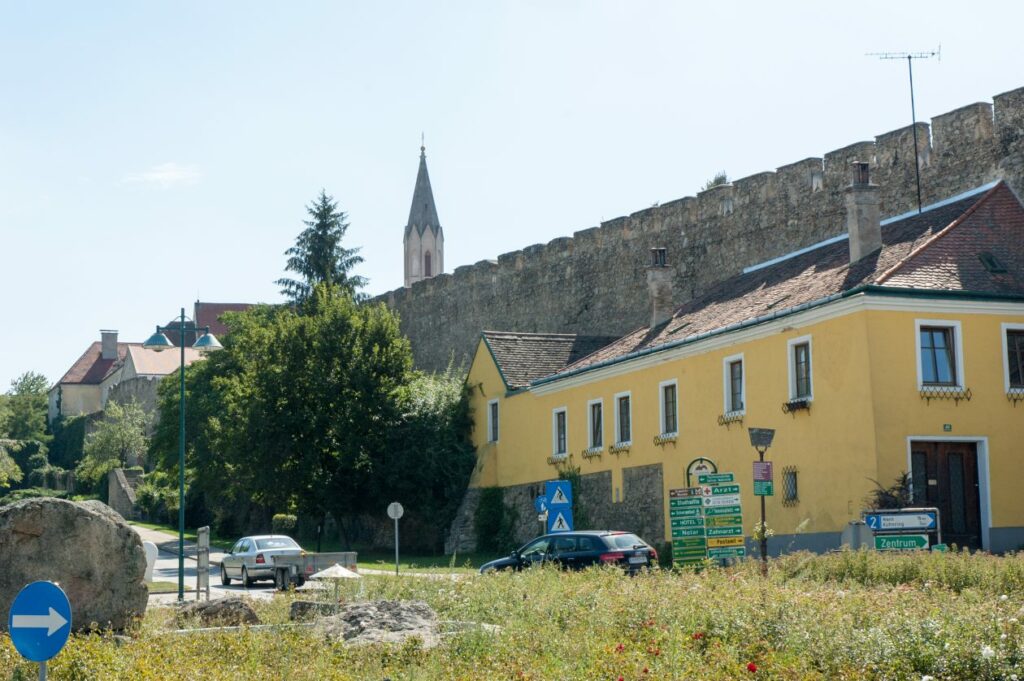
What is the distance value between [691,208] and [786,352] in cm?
1731

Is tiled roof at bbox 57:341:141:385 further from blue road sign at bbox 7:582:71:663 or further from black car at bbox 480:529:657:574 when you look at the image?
blue road sign at bbox 7:582:71:663

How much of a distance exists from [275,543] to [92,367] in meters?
99.3

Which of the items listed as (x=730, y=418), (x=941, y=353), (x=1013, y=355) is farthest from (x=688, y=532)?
(x=1013, y=355)

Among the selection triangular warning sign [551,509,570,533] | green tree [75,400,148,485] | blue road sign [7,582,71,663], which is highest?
green tree [75,400,148,485]

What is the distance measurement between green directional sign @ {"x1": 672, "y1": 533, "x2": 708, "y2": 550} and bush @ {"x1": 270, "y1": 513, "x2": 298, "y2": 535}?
30.4m

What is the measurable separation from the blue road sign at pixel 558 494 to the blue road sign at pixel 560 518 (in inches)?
4.3

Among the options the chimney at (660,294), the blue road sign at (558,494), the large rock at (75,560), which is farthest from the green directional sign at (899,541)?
the chimney at (660,294)

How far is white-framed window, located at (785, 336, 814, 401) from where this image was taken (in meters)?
28.3

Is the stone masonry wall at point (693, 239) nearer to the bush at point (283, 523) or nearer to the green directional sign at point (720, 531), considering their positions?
the bush at point (283, 523)

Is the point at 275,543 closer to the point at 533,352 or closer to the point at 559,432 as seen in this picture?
the point at 559,432

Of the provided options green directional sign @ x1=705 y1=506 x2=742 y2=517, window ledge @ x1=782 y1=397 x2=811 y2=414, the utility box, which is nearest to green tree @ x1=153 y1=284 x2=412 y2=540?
window ledge @ x1=782 y1=397 x2=811 y2=414

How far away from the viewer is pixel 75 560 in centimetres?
1619

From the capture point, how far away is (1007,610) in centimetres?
1212

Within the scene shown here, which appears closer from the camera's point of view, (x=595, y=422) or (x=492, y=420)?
(x=595, y=422)
